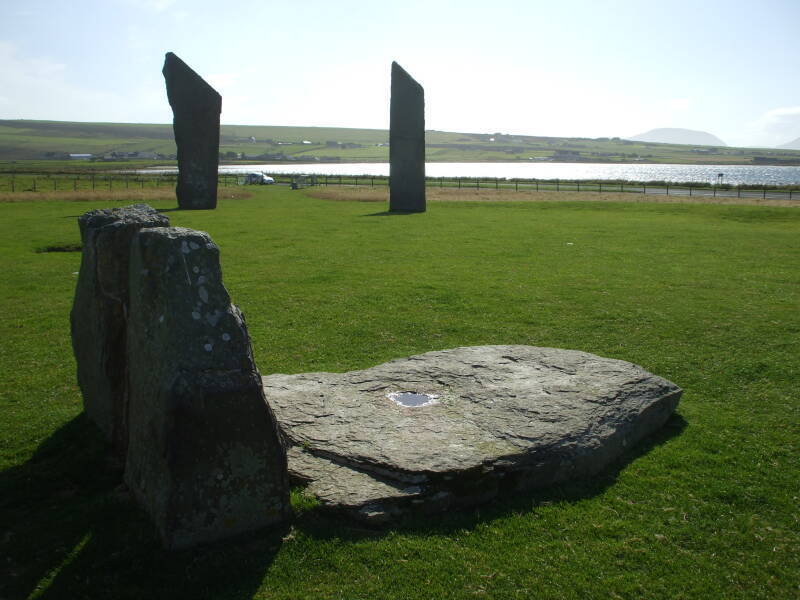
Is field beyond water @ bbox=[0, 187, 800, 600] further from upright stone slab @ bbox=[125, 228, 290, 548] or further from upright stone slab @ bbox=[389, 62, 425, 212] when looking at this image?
upright stone slab @ bbox=[389, 62, 425, 212]

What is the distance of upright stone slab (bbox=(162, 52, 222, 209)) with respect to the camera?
2798cm

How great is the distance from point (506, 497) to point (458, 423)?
0.76 m

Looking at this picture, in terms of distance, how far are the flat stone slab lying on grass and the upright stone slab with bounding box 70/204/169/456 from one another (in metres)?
1.40

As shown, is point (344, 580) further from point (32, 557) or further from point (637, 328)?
point (637, 328)

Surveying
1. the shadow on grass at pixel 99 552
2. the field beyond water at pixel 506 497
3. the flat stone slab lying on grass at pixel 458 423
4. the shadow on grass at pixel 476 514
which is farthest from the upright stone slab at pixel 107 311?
the shadow on grass at pixel 476 514

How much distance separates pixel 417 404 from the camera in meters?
6.01

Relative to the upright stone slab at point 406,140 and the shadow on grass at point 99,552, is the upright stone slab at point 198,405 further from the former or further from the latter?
the upright stone slab at point 406,140

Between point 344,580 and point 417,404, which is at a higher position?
point 417,404

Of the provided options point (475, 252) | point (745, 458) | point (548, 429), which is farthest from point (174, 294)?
point (475, 252)

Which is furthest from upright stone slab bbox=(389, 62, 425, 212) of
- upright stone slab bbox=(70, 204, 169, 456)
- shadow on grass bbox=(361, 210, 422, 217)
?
upright stone slab bbox=(70, 204, 169, 456)

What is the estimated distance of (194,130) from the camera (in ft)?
95.1

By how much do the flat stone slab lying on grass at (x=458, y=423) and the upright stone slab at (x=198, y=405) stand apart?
2.24 ft

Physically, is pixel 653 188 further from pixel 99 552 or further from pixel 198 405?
pixel 99 552

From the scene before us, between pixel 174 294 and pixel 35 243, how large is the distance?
1787cm
